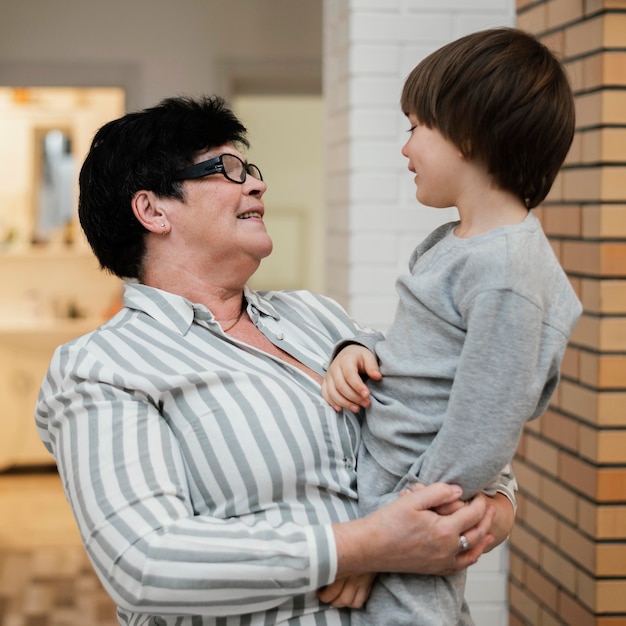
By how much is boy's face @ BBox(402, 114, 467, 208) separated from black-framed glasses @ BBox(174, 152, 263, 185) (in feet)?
1.21

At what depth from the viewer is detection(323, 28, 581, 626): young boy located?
1.31 meters

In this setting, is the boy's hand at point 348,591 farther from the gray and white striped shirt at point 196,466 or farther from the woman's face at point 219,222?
the woman's face at point 219,222

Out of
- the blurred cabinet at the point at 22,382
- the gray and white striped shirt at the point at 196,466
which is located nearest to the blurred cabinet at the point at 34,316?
the blurred cabinet at the point at 22,382

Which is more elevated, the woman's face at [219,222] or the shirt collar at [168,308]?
the woman's face at [219,222]

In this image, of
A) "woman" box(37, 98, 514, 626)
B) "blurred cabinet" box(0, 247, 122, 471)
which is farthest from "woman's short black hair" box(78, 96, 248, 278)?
"blurred cabinet" box(0, 247, 122, 471)

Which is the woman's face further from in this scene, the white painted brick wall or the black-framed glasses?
the white painted brick wall

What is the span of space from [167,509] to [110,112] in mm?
6451

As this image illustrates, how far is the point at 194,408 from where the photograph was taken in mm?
1519

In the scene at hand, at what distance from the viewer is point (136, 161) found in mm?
1730

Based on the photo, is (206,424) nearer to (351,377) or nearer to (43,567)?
(351,377)

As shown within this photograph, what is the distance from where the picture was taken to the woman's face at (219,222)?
170 cm

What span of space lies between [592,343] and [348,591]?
3.89ft

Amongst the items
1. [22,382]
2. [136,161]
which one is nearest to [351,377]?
[136,161]

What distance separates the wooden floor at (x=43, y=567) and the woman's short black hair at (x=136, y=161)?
2.69 meters
